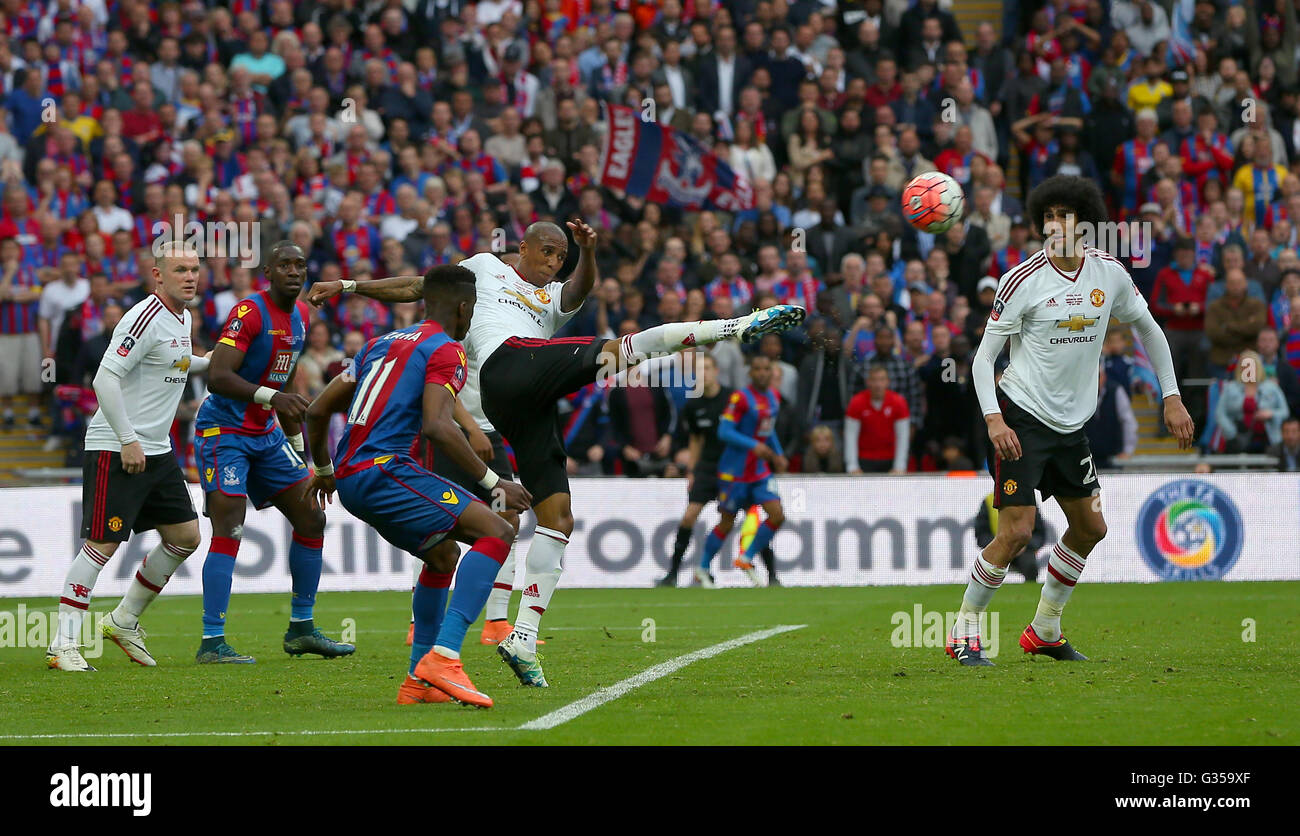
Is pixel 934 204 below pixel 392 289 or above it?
above

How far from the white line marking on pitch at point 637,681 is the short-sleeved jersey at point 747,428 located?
499 centimetres

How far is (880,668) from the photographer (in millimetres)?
8938

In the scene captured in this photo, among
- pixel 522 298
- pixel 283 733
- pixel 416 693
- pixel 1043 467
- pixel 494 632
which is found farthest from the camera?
pixel 494 632

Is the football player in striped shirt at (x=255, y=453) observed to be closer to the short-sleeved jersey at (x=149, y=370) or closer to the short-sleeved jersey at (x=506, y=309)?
the short-sleeved jersey at (x=149, y=370)

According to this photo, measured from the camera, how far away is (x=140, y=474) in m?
10.2

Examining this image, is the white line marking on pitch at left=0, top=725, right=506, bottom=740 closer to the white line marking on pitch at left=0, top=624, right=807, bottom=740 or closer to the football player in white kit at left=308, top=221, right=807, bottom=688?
the white line marking on pitch at left=0, top=624, right=807, bottom=740

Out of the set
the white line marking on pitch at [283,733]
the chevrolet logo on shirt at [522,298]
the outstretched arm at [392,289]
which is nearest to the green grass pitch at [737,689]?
the white line marking on pitch at [283,733]

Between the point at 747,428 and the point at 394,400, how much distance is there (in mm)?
9671

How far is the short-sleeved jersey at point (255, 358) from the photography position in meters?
10.3

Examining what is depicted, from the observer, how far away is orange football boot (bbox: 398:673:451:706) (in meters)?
7.63

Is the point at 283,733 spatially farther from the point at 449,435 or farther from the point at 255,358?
the point at 255,358

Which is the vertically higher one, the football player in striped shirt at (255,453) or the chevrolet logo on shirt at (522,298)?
the chevrolet logo on shirt at (522,298)

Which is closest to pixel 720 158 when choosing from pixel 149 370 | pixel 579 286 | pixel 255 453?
pixel 579 286
